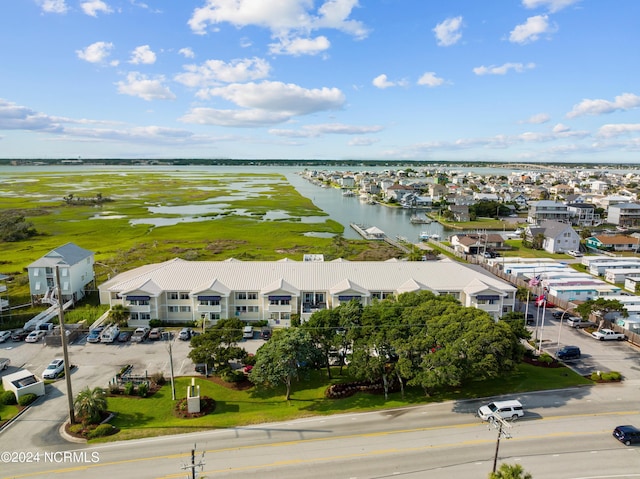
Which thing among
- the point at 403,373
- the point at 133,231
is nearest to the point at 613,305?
the point at 403,373

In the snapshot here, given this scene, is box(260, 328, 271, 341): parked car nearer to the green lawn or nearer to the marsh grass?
the green lawn

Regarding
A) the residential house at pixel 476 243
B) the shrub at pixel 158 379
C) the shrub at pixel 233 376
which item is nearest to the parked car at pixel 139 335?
the shrub at pixel 158 379

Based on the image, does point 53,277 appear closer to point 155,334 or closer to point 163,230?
point 155,334

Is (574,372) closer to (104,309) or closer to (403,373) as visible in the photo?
(403,373)

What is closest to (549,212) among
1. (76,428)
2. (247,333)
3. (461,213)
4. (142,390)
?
(461,213)

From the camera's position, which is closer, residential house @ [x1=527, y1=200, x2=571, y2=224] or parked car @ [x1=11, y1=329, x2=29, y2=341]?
parked car @ [x1=11, y1=329, x2=29, y2=341]

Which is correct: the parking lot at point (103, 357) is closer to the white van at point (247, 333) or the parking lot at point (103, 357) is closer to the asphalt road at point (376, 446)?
the white van at point (247, 333)

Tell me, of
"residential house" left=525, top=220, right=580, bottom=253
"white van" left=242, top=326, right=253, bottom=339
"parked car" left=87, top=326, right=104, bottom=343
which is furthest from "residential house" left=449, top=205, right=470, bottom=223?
"parked car" left=87, top=326, right=104, bottom=343
